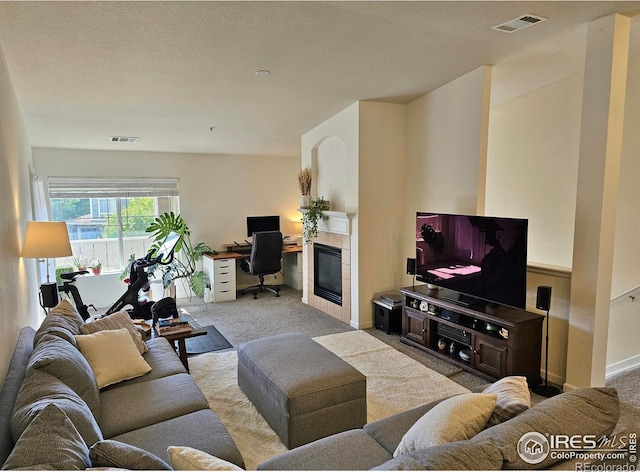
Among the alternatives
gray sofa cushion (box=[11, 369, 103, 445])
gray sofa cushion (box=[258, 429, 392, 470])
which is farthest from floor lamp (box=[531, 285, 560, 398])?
gray sofa cushion (box=[11, 369, 103, 445])

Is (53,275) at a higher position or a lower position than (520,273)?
lower

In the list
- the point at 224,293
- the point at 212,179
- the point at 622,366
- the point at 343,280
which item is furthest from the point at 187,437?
the point at 212,179

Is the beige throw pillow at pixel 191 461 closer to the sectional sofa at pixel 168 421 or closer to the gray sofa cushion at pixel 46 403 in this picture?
the sectional sofa at pixel 168 421

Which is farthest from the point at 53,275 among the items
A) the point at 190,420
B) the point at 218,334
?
the point at 190,420

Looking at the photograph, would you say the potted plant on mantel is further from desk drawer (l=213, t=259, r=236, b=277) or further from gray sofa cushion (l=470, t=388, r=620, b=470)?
gray sofa cushion (l=470, t=388, r=620, b=470)

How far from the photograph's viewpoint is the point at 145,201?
6324mm

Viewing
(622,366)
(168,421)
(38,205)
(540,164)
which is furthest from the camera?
(38,205)

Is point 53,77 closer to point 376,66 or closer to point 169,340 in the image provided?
point 169,340

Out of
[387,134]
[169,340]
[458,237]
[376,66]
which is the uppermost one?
[376,66]

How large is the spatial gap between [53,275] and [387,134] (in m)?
4.95

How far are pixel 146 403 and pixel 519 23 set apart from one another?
344cm

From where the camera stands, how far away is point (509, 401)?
1.46 m

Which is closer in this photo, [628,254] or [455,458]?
[455,458]

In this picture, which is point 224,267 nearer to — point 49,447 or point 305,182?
point 305,182
